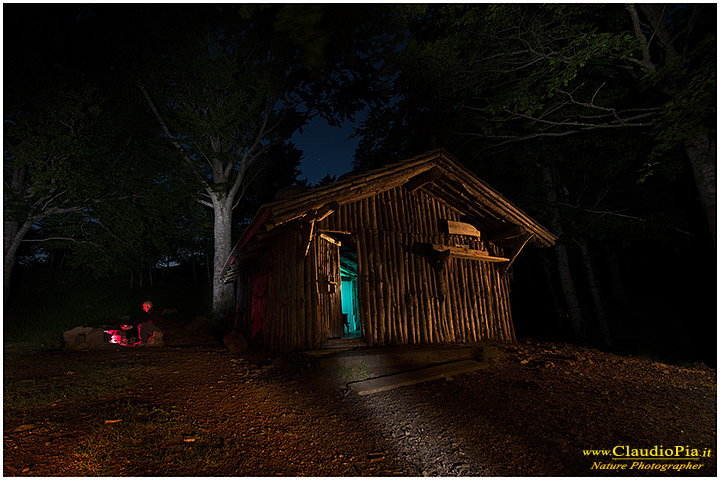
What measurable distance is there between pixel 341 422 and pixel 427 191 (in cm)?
733

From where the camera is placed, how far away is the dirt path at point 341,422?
3.58m

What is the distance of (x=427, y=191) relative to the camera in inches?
398

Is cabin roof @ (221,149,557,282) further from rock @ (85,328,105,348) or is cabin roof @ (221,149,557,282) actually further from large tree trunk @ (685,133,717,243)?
rock @ (85,328,105,348)

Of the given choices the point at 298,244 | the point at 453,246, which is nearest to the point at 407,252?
the point at 453,246

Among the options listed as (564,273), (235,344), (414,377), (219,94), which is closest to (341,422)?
(414,377)

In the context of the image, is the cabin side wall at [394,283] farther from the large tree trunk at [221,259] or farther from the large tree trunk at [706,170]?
the large tree trunk at [221,259]

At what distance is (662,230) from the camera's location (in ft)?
39.0

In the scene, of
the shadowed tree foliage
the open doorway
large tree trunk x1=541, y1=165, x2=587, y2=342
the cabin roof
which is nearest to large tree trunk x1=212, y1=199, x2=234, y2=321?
the shadowed tree foliage

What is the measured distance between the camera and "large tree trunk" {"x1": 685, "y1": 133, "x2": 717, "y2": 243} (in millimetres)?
7797

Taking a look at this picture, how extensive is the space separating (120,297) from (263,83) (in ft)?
68.5

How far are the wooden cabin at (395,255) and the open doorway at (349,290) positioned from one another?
11.4 feet

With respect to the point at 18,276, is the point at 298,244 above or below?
below

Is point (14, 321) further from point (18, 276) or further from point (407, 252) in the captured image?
point (407, 252)

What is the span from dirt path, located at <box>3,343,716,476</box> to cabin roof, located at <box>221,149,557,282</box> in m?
3.57
